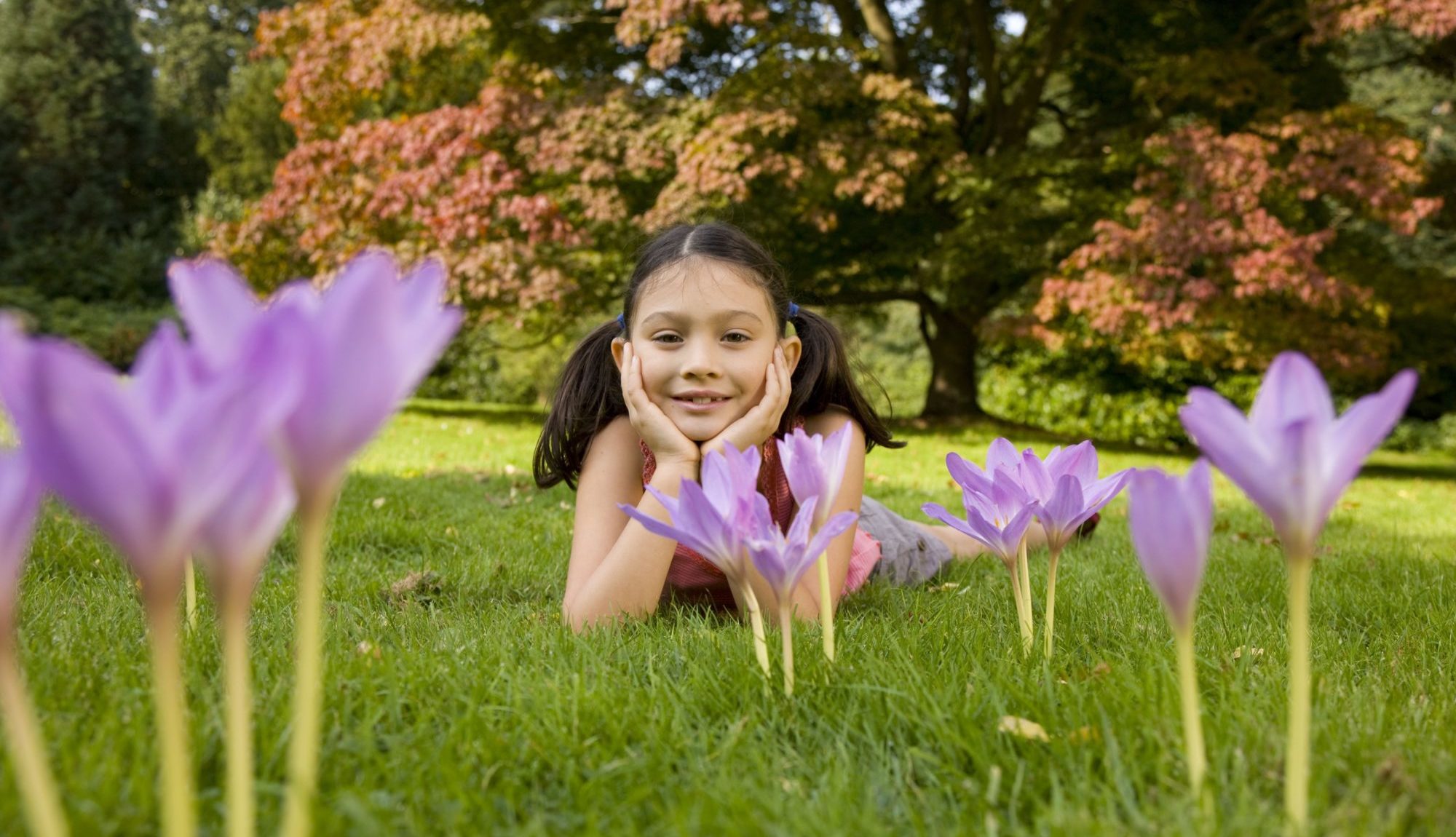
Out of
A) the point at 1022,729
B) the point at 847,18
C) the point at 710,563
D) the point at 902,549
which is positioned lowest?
the point at 902,549

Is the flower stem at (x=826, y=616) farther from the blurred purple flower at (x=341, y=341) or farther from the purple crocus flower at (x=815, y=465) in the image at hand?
the blurred purple flower at (x=341, y=341)

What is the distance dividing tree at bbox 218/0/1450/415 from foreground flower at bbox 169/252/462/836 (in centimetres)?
906

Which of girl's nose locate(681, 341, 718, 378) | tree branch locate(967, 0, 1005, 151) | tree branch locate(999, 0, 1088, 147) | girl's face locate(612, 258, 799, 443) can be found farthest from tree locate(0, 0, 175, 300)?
girl's nose locate(681, 341, 718, 378)

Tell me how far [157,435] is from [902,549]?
317cm

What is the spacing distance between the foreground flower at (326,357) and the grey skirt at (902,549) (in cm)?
270

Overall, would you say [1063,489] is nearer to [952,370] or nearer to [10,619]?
[10,619]

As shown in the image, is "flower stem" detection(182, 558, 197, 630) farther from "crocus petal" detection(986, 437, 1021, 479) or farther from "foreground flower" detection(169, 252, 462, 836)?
"crocus petal" detection(986, 437, 1021, 479)

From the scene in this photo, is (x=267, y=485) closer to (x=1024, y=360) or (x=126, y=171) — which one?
(x=1024, y=360)

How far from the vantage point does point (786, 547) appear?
1.32 meters

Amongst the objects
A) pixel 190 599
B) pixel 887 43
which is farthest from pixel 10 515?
pixel 887 43

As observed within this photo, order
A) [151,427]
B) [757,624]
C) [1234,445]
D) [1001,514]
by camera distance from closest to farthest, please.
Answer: [151,427] < [1234,445] < [757,624] < [1001,514]

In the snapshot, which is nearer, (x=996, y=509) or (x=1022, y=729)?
(x=1022, y=729)

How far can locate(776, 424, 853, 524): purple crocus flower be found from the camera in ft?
4.54

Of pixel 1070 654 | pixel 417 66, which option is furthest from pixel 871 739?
pixel 417 66
